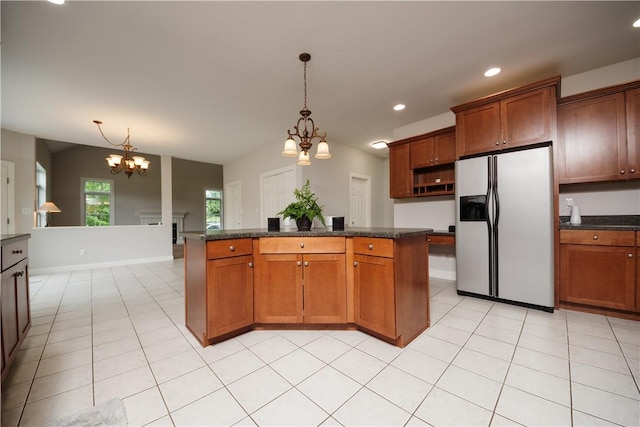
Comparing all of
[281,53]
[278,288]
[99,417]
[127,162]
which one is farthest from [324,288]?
[127,162]

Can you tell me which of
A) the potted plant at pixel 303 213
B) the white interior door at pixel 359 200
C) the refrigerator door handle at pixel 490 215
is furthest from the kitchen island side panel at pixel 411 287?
the white interior door at pixel 359 200

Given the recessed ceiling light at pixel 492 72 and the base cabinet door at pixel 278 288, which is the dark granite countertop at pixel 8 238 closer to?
the base cabinet door at pixel 278 288

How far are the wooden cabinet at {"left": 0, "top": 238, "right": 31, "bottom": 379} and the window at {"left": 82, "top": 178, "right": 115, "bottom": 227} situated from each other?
7114mm

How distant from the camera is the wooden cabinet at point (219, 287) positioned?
6.28 feet

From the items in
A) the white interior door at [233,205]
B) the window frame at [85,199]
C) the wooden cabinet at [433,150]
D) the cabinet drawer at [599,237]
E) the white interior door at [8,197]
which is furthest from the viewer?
the window frame at [85,199]

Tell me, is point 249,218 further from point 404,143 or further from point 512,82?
point 512,82

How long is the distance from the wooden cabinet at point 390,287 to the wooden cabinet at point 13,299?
2272 millimetres

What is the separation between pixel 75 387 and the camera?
1505 millimetres

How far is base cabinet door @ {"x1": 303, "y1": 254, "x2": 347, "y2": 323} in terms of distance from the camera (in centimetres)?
214

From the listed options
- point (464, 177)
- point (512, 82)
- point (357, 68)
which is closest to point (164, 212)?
point (357, 68)

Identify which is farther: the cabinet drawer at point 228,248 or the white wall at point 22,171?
the white wall at point 22,171

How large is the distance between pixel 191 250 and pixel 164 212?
4838 millimetres

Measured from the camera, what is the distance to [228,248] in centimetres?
200

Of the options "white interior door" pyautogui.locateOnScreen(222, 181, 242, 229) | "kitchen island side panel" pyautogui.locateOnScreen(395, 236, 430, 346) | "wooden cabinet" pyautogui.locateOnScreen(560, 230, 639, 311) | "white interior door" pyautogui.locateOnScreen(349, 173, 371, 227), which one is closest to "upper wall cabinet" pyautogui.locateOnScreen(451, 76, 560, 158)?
"wooden cabinet" pyautogui.locateOnScreen(560, 230, 639, 311)
